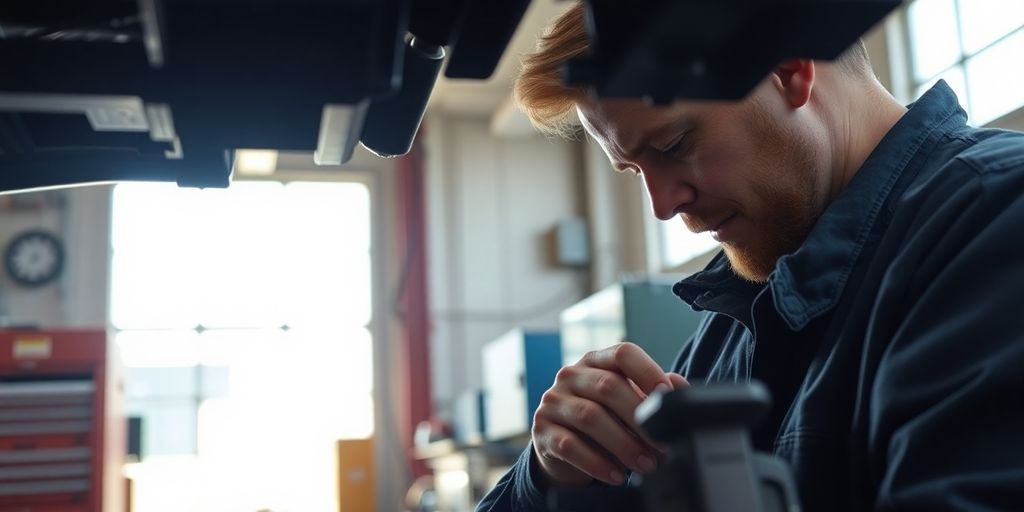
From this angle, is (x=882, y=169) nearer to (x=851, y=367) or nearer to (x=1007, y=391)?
(x=851, y=367)

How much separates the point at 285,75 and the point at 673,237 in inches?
197

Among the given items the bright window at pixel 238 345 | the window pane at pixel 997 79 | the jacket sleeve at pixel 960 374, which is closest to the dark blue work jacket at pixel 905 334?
the jacket sleeve at pixel 960 374

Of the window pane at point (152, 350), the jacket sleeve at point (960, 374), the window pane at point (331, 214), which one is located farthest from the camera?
the window pane at point (331, 214)

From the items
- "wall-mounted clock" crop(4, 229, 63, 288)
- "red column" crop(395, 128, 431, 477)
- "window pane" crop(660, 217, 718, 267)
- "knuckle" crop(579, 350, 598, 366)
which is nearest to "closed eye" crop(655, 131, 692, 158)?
"knuckle" crop(579, 350, 598, 366)

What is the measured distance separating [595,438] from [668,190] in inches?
13.4

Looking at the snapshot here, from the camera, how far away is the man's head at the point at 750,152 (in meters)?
0.98

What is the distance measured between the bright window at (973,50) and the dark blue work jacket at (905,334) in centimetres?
247

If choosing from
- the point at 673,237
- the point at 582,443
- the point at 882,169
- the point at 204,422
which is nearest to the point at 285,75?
the point at 582,443

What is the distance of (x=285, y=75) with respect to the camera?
0.52 m

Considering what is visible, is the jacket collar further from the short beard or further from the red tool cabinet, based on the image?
the red tool cabinet

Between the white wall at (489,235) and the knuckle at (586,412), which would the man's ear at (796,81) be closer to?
the knuckle at (586,412)

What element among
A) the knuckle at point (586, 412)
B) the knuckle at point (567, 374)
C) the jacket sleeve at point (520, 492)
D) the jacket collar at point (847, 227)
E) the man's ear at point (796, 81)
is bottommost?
the jacket sleeve at point (520, 492)

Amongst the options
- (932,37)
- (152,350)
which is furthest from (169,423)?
(932,37)

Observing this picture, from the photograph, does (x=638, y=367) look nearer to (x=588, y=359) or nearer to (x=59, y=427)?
(x=588, y=359)
